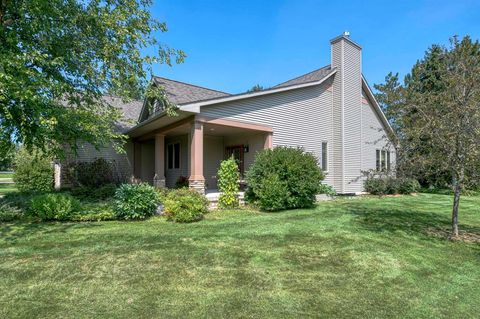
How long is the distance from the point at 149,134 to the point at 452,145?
12.8 meters

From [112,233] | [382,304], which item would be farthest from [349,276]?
[112,233]

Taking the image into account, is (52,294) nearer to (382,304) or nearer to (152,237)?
(152,237)

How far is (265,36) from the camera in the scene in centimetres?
1850

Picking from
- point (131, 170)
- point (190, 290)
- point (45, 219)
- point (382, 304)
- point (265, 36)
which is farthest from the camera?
point (265, 36)

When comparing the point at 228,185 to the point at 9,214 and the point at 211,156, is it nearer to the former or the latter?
the point at 211,156

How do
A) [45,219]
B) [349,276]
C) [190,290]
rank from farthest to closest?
[45,219], [349,276], [190,290]

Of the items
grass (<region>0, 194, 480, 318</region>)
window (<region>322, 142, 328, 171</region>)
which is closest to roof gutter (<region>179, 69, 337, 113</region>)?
window (<region>322, 142, 328, 171</region>)

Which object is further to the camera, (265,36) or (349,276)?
(265,36)

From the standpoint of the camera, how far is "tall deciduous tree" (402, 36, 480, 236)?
6.34m

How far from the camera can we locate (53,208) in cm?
839

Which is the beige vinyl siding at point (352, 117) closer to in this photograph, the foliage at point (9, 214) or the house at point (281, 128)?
the house at point (281, 128)

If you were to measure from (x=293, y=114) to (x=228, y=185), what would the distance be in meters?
5.44

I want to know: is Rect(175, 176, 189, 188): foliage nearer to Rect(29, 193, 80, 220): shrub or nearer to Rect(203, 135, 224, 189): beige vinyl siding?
Rect(203, 135, 224, 189): beige vinyl siding

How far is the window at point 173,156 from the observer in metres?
16.9
